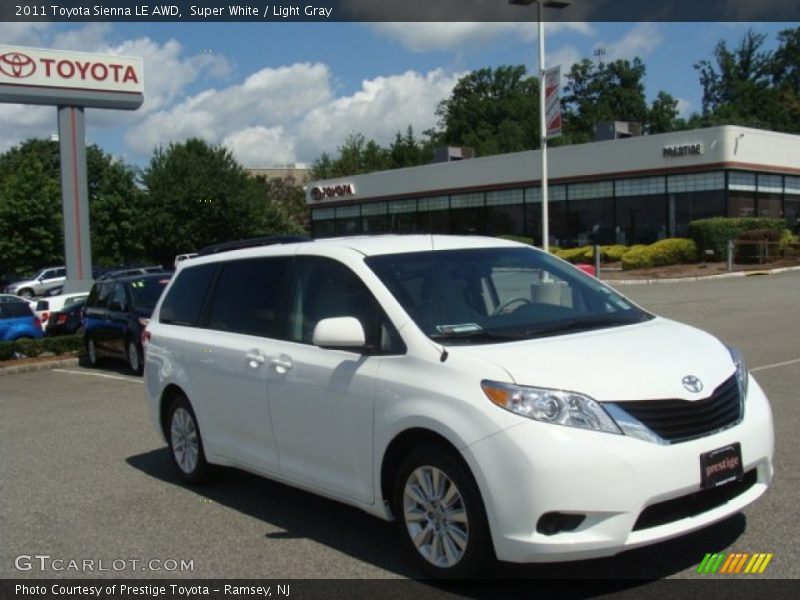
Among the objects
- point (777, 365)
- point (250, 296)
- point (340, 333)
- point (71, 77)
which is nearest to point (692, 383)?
point (340, 333)

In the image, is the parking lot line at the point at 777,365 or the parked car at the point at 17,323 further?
the parked car at the point at 17,323

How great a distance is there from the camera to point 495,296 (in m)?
5.44

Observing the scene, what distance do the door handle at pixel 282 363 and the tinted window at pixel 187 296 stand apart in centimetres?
144

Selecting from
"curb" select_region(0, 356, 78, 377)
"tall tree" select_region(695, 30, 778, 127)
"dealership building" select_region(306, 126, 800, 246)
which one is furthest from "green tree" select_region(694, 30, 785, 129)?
"curb" select_region(0, 356, 78, 377)

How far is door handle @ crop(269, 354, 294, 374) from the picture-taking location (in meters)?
5.54

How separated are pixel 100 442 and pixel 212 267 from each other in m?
3.09

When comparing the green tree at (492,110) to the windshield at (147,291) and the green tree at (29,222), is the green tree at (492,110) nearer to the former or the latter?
the green tree at (29,222)

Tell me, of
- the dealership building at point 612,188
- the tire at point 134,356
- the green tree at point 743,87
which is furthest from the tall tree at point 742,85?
the tire at point 134,356

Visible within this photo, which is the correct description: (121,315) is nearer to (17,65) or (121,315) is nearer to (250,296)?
(250,296)

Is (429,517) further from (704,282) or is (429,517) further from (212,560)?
(704,282)

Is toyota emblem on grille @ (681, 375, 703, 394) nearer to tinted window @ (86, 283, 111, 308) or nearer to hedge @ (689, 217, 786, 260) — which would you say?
tinted window @ (86, 283, 111, 308)

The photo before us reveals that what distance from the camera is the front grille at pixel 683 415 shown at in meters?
4.24

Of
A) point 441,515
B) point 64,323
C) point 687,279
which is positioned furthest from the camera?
point 687,279

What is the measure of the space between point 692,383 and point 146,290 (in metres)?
12.5
